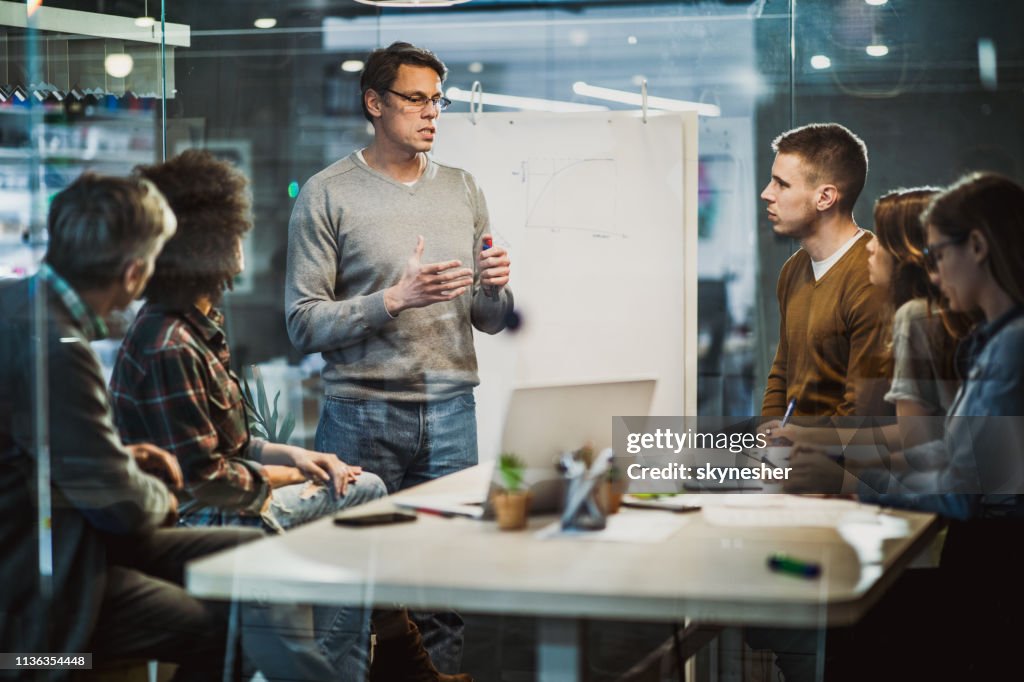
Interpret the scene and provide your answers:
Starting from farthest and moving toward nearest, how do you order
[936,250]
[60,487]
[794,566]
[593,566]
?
[60,487]
[936,250]
[794,566]
[593,566]

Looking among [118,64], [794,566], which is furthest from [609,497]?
[118,64]

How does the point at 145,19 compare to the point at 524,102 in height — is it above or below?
above

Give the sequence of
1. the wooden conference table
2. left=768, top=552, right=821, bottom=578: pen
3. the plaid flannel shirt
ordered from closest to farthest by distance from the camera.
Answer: the wooden conference table, left=768, top=552, right=821, bottom=578: pen, the plaid flannel shirt

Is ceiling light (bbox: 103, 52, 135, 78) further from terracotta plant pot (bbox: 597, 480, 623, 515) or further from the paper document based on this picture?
the paper document

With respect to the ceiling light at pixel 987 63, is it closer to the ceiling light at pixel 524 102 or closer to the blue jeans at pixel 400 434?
the ceiling light at pixel 524 102

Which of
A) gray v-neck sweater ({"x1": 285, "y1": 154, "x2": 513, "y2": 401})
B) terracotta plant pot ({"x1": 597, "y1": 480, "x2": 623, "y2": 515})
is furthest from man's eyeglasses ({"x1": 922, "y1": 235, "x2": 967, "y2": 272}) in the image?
gray v-neck sweater ({"x1": 285, "y1": 154, "x2": 513, "y2": 401})

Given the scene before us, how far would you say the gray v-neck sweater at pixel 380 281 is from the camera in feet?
8.48

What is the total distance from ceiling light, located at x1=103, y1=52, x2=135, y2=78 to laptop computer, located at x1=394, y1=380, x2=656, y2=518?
1296 mm

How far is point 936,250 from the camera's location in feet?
7.89

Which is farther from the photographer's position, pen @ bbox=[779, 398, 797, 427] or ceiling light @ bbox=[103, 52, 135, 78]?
ceiling light @ bbox=[103, 52, 135, 78]

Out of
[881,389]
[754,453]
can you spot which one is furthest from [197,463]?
[881,389]

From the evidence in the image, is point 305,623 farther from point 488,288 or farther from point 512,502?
point 488,288

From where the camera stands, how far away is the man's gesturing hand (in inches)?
102

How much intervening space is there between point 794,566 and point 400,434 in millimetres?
998
